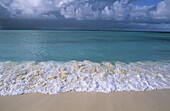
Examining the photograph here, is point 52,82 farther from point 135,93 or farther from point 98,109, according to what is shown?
point 135,93

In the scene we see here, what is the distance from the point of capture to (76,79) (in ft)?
20.1

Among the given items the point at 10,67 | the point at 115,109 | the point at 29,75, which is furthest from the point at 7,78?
the point at 115,109

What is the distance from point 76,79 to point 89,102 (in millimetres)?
2050

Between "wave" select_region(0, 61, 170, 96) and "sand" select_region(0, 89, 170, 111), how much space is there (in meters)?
0.39

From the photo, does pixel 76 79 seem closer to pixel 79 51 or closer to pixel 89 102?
pixel 89 102

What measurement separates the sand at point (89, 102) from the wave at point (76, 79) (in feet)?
1.28

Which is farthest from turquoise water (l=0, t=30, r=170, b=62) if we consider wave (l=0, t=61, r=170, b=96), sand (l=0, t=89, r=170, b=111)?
sand (l=0, t=89, r=170, b=111)

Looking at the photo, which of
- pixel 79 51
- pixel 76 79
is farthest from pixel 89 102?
pixel 79 51

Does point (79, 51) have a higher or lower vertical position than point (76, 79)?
lower

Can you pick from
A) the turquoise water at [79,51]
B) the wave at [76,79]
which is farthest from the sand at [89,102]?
the turquoise water at [79,51]

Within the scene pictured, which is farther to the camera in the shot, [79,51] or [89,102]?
[79,51]

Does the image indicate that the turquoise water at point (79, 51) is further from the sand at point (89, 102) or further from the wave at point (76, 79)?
the sand at point (89, 102)

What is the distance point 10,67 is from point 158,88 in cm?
931

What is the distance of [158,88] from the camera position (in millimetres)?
5512
